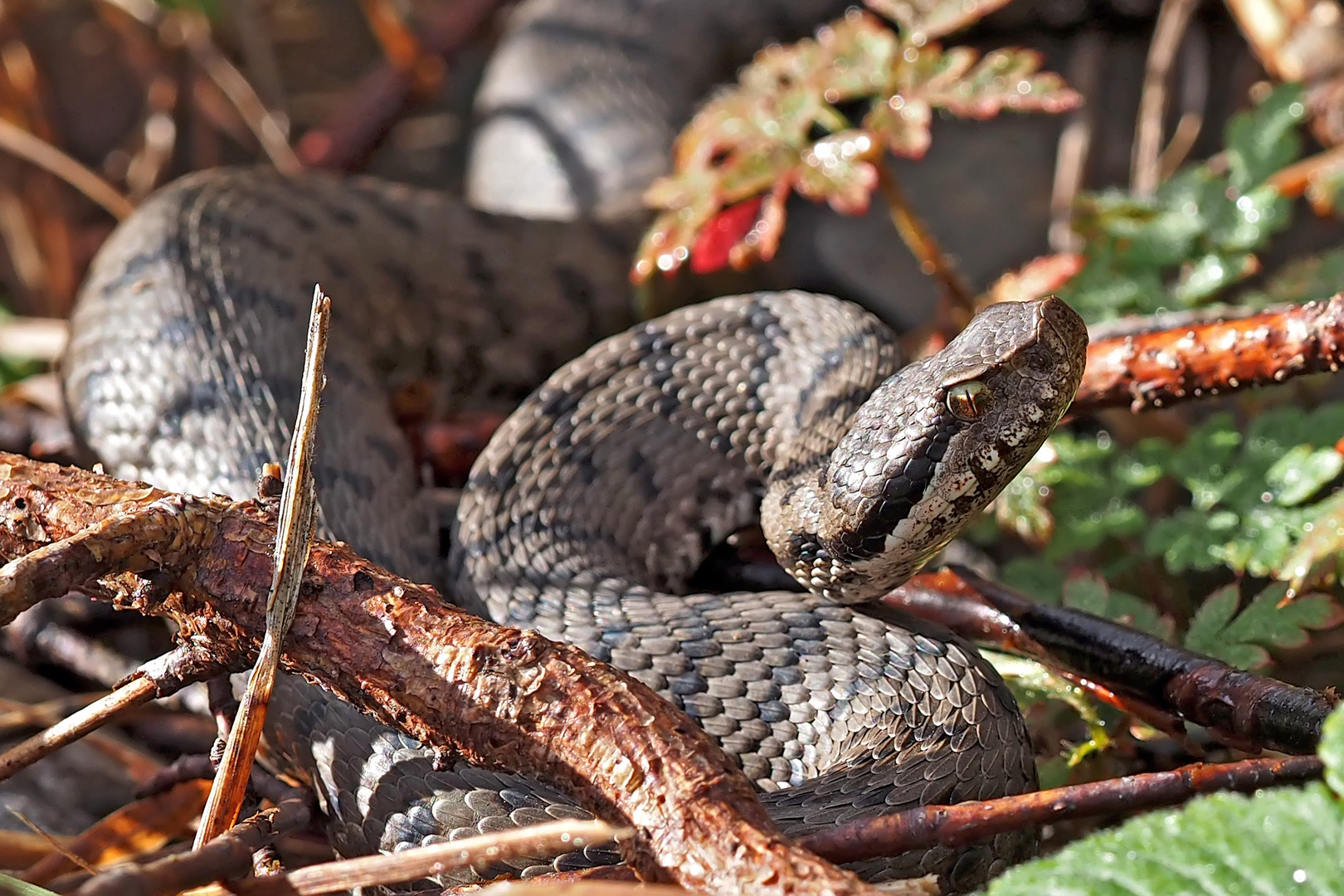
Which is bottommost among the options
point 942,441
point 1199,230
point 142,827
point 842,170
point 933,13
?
point 142,827

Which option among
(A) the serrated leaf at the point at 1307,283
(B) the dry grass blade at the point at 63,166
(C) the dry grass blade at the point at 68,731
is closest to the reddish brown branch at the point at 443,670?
(C) the dry grass blade at the point at 68,731

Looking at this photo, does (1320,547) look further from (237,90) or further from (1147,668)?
(237,90)

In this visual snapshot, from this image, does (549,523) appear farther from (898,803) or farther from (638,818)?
(638,818)

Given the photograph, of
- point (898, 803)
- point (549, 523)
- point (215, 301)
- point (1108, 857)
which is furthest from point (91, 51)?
point (1108, 857)

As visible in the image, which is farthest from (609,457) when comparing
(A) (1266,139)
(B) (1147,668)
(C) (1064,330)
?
(A) (1266,139)

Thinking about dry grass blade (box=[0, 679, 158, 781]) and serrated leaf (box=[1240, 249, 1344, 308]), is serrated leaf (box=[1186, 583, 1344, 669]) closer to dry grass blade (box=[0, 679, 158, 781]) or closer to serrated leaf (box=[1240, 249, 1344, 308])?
serrated leaf (box=[1240, 249, 1344, 308])

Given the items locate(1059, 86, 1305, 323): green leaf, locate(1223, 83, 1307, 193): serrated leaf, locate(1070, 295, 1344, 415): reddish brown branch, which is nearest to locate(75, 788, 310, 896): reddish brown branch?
locate(1070, 295, 1344, 415): reddish brown branch

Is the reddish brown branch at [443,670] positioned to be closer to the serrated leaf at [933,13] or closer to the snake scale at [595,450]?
the snake scale at [595,450]
